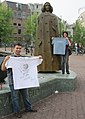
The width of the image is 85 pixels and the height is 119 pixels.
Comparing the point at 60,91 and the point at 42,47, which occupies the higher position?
the point at 42,47

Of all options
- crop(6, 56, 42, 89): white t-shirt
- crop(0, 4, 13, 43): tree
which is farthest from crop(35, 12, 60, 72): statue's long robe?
crop(0, 4, 13, 43): tree

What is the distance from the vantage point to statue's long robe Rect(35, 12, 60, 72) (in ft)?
37.0

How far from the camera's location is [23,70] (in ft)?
23.4

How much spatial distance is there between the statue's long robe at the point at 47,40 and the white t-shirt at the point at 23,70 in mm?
3939

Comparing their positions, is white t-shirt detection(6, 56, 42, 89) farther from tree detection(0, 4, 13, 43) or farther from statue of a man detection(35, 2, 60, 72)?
tree detection(0, 4, 13, 43)

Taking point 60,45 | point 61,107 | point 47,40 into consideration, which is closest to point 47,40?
point 47,40

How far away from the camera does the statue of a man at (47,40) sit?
11281mm

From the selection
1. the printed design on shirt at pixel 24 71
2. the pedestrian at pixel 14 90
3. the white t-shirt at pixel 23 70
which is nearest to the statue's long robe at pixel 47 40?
the white t-shirt at pixel 23 70

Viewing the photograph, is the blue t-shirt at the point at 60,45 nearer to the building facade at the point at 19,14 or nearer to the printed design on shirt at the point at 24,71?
the printed design on shirt at the point at 24,71

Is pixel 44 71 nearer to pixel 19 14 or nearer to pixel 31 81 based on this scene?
pixel 31 81

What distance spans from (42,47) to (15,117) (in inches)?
188

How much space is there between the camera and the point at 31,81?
730 cm

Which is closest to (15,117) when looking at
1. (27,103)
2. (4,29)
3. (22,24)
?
(27,103)

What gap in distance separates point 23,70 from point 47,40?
428 cm
